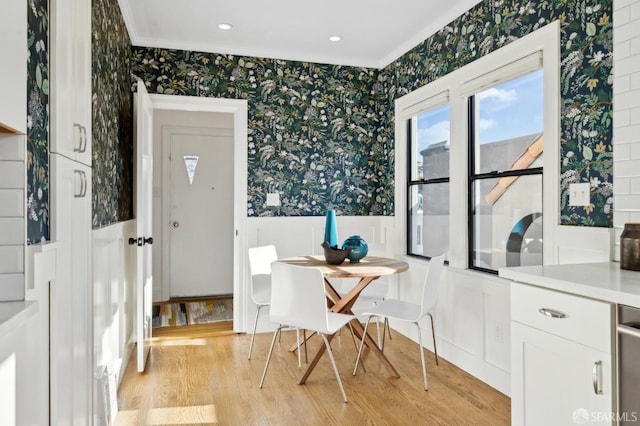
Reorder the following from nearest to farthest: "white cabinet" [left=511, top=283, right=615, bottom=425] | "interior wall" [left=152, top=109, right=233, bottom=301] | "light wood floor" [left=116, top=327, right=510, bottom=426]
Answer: "white cabinet" [left=511, top=283, right=615, bottom=425] → "light wood floor" [left=116, top=327, right=510, bottom=426] → "interior wall" [left=152, top=109, right=233, bottom=301]

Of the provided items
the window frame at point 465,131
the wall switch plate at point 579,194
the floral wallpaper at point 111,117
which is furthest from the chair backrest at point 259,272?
the wall switch plate at point 579,194

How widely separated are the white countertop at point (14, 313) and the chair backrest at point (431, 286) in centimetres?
223

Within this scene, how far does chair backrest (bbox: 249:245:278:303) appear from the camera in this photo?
3646 millimetres

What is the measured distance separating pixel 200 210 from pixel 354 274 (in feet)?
11.1

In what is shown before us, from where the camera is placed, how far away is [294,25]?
11.8ft

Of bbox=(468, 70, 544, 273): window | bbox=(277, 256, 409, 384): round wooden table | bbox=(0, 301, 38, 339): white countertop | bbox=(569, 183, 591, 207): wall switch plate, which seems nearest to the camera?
bbox=(0, 301, 38, 339): white countertop

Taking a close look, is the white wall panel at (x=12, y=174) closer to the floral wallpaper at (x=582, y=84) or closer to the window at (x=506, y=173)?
the floral wallpaper at (x=582, y=84)

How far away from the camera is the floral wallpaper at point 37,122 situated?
138cm

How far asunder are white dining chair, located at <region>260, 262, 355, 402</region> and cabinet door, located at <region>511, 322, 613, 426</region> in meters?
1.08

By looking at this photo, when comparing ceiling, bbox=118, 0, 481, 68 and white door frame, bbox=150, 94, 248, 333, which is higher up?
ceiling, bbox=118, 0, 481, 68

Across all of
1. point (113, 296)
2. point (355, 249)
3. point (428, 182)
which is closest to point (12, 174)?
point (113, 296)

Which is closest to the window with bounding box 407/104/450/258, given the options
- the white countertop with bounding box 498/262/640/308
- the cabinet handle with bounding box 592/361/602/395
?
the white countertop with bounding box 498/262/640/308

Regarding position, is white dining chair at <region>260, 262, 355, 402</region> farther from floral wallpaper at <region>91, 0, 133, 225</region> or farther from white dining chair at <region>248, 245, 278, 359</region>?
floral wallpaper at <region>91, 0, 133, 225</region>

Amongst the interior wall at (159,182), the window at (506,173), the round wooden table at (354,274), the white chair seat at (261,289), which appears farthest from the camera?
the interior wall at (159,182)
